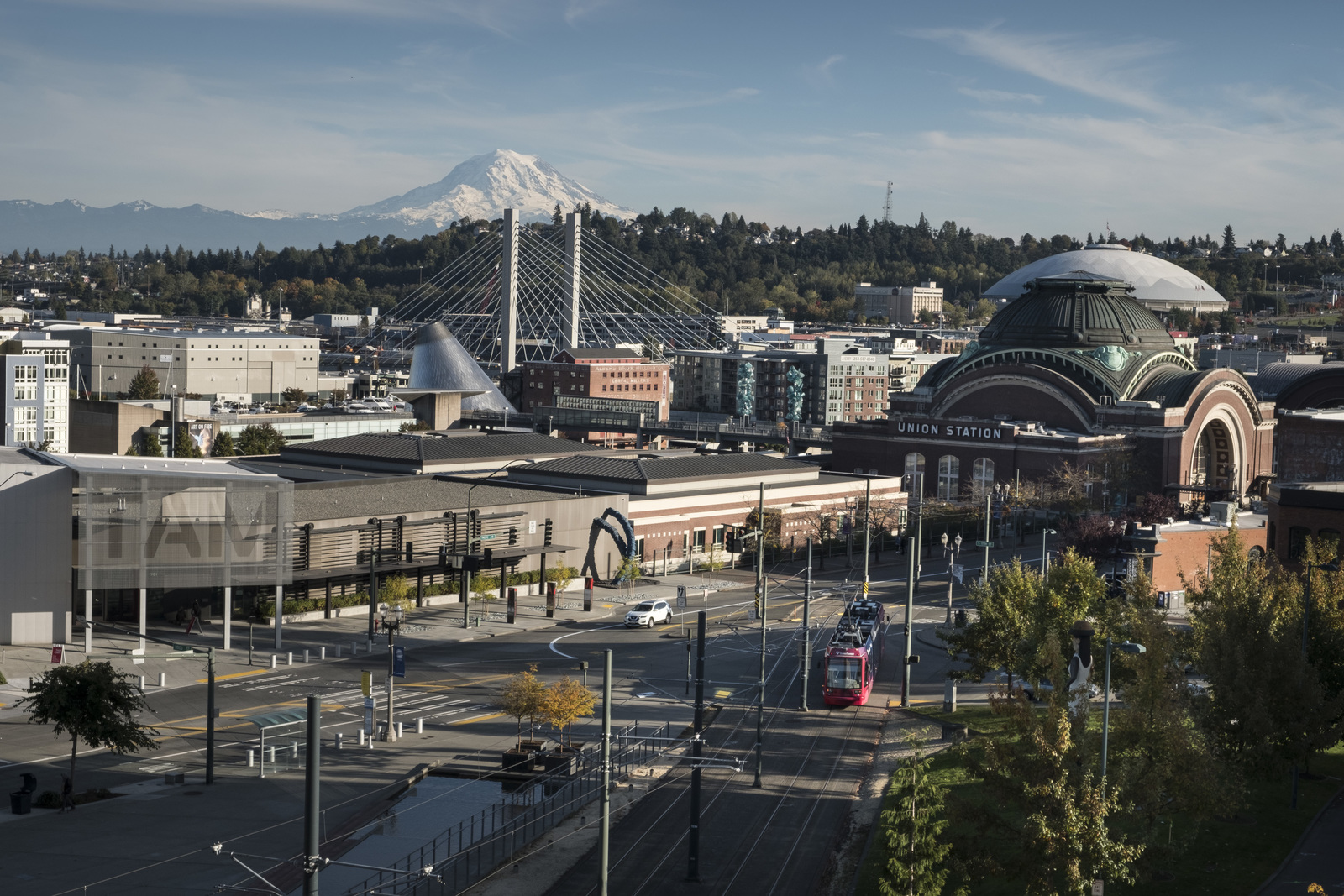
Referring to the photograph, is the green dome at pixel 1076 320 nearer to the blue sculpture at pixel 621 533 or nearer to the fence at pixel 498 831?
the blue sculpture at pixel 621 533

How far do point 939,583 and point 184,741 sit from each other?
42301 millimetres

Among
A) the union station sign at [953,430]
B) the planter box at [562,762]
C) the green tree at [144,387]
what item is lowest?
the planter box at [562,762]

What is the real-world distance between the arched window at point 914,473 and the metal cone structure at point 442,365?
4708cm

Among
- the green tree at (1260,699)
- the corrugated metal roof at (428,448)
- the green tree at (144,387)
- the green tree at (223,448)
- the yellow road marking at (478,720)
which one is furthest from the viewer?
the green tree at (144,387)

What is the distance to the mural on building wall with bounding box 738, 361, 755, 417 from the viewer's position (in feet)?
559

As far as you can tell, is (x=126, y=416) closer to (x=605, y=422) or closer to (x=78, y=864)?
(x=605, y=422)

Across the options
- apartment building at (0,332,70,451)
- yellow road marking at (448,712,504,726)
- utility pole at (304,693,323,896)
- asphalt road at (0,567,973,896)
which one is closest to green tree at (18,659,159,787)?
asphalt road at (0,567,973,896)

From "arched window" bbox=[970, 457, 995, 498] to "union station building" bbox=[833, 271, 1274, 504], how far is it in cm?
9

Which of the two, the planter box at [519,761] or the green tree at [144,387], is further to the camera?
the green tree at [144,387]

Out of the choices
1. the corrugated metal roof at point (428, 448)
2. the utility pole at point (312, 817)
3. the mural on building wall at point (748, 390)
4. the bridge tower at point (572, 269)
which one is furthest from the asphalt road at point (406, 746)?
the bridge tower at point (572, 269)

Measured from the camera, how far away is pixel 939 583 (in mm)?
74125

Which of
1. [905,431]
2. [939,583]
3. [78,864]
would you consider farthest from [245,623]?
[905,431]

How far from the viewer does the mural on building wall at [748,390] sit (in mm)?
170375

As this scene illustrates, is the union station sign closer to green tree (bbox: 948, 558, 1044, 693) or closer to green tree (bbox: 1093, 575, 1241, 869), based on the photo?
green tree (bbox: 948, 558, 1044, 693)
